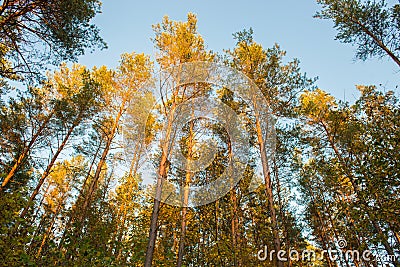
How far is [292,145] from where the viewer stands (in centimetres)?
1034

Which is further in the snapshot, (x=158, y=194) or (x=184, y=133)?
(x=184, y=133)

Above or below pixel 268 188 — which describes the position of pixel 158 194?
below

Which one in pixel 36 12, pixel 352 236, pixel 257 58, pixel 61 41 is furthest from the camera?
pixel 257 58

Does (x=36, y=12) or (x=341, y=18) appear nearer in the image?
(x=36, y=12)

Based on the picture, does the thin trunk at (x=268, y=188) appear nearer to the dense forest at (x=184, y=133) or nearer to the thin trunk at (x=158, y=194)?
the dense forest at (x=184, y=133)

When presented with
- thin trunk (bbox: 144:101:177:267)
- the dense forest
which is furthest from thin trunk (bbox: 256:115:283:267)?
thin trunk (bbox: 144:101:177:267)

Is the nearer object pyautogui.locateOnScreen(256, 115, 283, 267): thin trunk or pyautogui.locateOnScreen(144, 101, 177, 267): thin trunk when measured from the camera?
pyautogui.locateOnScreen(144, 101, 177, 267): thin trunk

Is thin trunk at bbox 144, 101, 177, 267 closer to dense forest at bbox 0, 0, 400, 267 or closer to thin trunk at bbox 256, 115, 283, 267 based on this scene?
dense forest at bbox 0, 0, 400, 267

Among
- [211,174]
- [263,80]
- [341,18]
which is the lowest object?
[211,174]

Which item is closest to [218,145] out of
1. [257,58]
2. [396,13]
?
[257,58]

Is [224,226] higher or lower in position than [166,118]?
lower

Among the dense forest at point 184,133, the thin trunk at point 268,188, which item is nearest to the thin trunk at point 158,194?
the dense forest at point 184,133

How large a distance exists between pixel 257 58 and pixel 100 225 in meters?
8.42

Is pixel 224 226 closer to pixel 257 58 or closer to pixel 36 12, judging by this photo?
pixel 257 58
